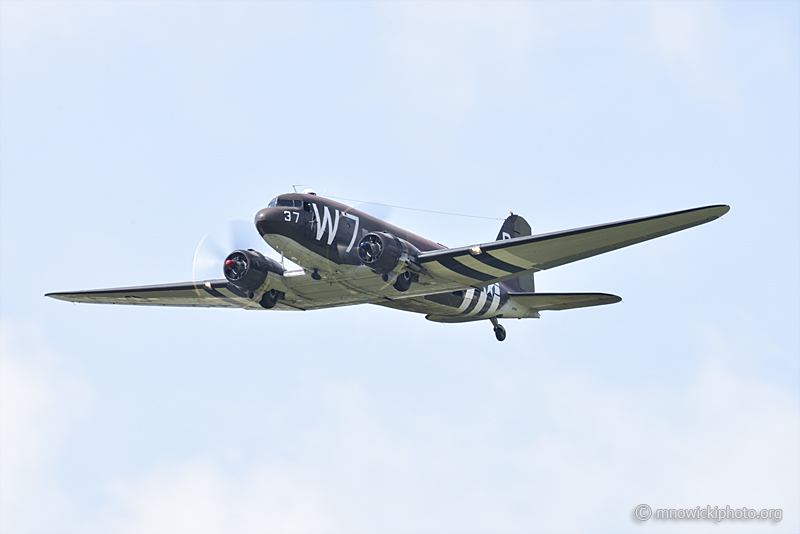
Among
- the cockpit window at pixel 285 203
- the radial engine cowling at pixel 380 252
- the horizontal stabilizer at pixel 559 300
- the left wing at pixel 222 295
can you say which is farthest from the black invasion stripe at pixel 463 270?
the horizontal stabilizer at pixel 559 300

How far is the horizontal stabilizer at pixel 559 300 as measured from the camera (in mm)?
28641

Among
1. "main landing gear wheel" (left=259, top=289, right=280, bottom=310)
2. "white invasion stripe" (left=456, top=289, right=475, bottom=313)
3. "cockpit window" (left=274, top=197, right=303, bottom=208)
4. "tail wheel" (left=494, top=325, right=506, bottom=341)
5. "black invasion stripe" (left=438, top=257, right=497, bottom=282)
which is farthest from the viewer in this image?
"tail wheel" (left=494, top=325, right=506, bottom=341)

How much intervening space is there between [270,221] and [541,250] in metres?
7.40

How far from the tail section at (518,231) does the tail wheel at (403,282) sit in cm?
937

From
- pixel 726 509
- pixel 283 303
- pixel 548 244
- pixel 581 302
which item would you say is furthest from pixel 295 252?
pixel 726 509

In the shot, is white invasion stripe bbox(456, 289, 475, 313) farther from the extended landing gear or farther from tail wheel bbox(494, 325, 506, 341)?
tail wheel bbox(494, 325, 506, 341)

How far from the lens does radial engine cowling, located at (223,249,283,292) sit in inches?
1035

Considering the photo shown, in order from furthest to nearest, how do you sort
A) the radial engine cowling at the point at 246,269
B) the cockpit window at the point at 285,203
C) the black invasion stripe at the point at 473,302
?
1. the black invasion stripe at the point at 473,302
2. the radial engine cowling at the point at 246,269
3. the cockpit window at the point at 285,203

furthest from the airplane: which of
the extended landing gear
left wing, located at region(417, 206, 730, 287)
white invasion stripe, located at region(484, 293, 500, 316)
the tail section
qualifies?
the tail section

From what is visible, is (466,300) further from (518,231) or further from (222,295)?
(222,295)

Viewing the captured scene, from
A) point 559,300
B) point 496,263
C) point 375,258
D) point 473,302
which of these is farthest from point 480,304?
point 375,258

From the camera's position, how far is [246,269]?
26297 millimetres

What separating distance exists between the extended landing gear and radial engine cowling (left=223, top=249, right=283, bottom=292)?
29.3ft

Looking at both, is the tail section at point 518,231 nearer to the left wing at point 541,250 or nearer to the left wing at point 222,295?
the left wing at point 541,250
